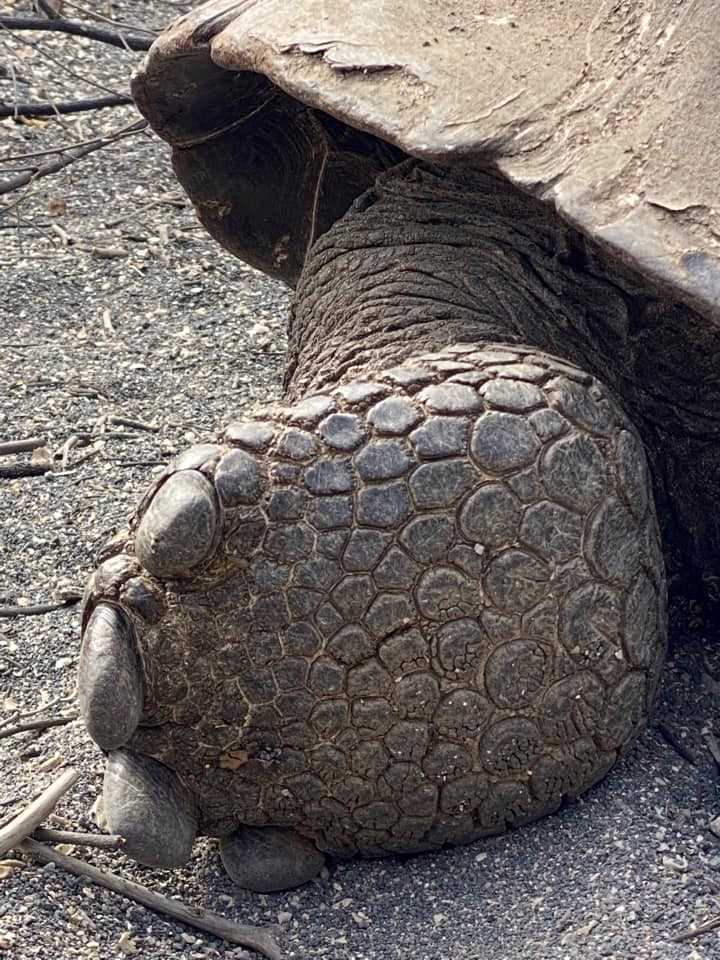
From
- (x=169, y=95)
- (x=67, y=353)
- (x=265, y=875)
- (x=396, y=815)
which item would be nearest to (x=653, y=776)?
(x=396, y=815)

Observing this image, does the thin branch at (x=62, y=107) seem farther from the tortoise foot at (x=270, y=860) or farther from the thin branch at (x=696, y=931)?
the thin branch at (x=696, y=931)

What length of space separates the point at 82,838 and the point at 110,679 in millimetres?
268

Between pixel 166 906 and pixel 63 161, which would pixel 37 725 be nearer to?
pixel 166 906

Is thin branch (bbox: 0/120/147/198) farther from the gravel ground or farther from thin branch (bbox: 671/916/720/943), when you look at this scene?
thin branch (bbox: 671/916/720/943)

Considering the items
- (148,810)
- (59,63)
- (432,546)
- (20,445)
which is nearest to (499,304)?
(432,546)

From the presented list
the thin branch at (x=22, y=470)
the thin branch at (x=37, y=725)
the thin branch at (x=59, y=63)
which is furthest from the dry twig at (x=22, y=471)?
the thin branch at (x=59, y=63)

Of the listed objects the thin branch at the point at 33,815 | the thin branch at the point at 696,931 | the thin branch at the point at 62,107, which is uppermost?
the thin branch at the point at 62,107

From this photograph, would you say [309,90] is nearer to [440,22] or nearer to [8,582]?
[440,22]

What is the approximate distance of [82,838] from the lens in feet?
6.50

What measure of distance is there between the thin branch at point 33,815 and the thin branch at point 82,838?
0.03 meters

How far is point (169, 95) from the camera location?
9.49 feet

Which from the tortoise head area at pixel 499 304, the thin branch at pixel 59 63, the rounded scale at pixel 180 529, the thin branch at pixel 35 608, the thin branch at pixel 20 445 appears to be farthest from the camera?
the thin branch at pixel 59 63

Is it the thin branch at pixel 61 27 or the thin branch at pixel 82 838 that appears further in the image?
the thin branch at pixel 61 27

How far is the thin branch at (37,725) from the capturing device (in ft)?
7.47
